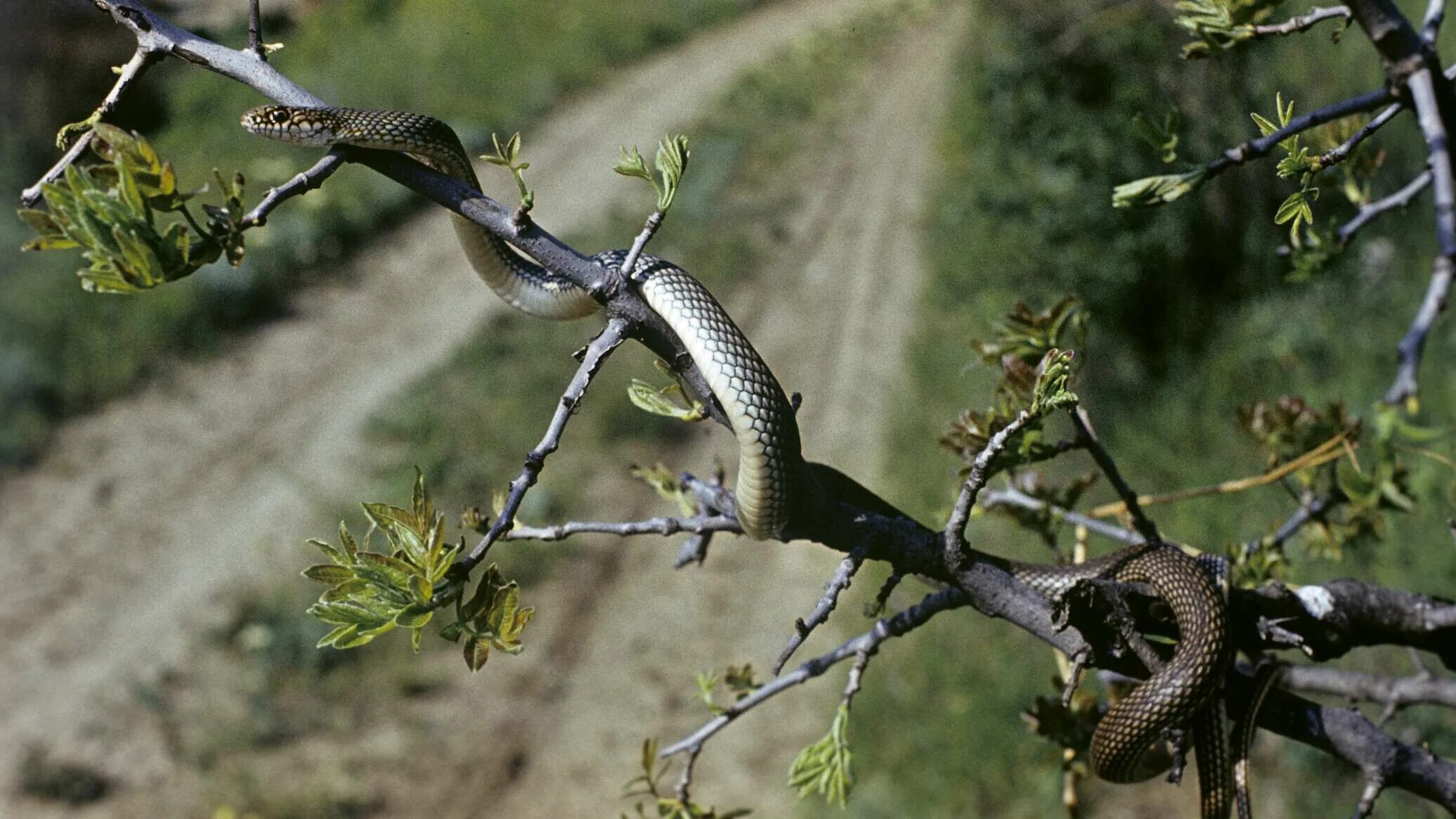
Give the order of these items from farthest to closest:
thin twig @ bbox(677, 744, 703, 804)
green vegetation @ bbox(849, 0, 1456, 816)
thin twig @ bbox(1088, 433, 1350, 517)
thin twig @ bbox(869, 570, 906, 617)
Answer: green vegetation @ bbox(849, 0, 1456, 816)
thin twig @ bbox(1088, 433, 1350, 517)
thin twig @ bbox(677, 744, 703, 804)
thin twig @ bbox(869, 570, 906, 617)

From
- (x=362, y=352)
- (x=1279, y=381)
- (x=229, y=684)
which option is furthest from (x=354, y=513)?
(x=1279, y=381)

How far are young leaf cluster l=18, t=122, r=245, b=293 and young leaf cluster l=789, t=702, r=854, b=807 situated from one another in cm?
134

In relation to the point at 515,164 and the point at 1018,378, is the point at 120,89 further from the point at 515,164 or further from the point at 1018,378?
the point at 1018,378

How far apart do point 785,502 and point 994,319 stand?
3.18ft

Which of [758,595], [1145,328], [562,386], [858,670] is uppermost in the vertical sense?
[858,670]

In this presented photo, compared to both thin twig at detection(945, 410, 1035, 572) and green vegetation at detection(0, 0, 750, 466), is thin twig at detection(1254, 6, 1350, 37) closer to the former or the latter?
thin twig at detection(945, 410, 1035, 572)

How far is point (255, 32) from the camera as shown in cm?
176

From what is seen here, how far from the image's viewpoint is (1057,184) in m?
9.73

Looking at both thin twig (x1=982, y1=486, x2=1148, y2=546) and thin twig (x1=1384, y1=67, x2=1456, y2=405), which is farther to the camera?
thin twig (x1=982, y1=486, x2=1148, y2=546)

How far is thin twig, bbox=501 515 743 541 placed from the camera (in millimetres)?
1932

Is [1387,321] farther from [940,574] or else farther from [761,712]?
[940,574]

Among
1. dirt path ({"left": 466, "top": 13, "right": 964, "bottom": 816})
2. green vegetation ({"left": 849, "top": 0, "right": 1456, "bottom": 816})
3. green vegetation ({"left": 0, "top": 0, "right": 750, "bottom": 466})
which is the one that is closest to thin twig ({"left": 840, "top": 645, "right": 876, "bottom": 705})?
green vegetation ({"left": 0, "top": 0, "right": 750, "bottom": 466})

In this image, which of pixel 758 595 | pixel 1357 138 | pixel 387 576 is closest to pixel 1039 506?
pixel 1357 138

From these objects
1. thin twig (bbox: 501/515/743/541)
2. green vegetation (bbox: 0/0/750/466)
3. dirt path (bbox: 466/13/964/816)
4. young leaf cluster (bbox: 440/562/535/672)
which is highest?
young leaf cluster (bbox: 440/562/535/672)
